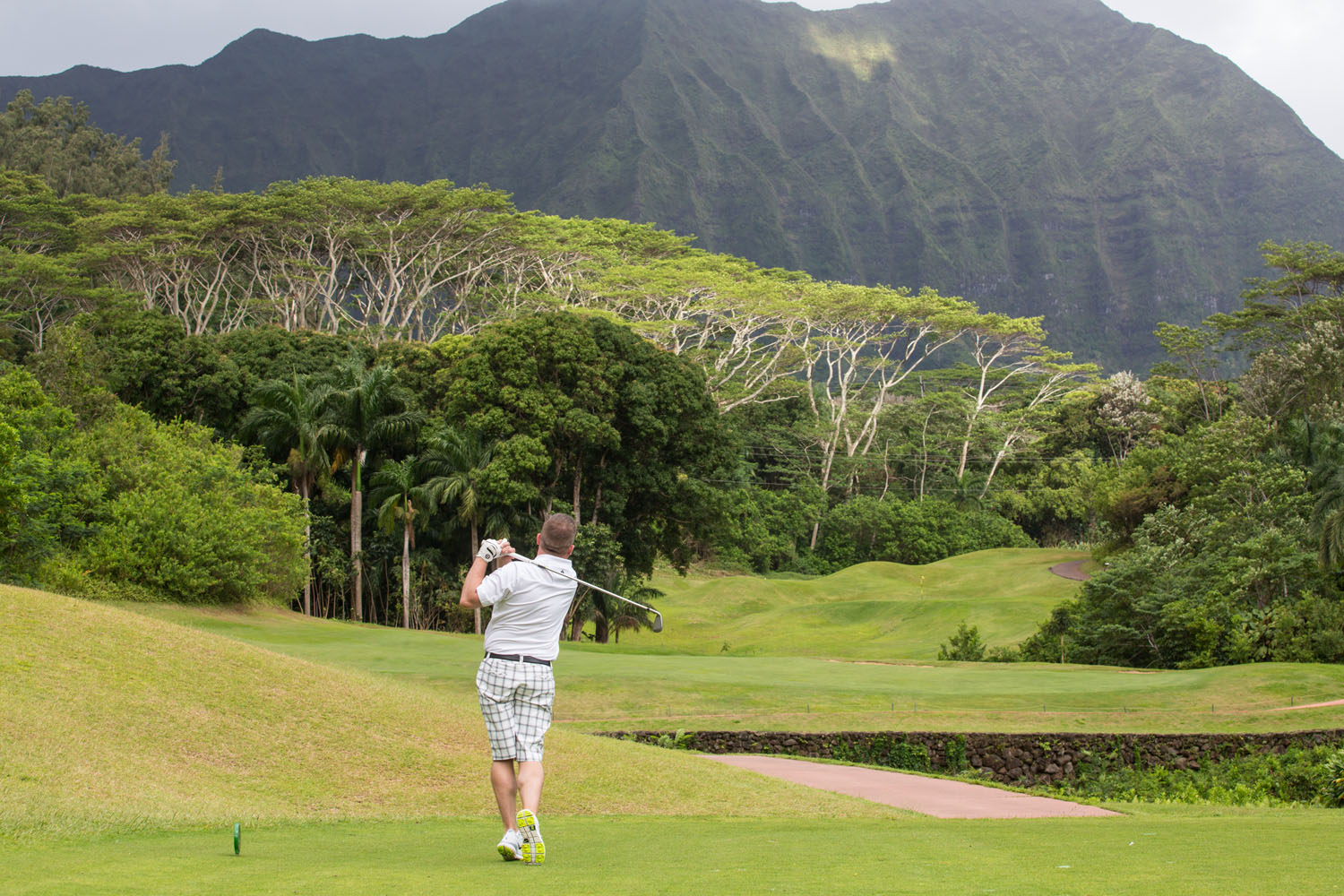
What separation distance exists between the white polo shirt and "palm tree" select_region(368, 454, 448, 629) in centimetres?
3182

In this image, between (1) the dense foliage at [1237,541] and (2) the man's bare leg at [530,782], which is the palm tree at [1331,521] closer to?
(1) the dense foliage at [1237,541]

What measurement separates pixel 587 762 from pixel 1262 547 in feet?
78.9

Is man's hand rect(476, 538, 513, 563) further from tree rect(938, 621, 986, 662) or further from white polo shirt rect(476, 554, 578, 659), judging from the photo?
tree rect(938, 621, 986, 662)

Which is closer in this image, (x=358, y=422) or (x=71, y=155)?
(x=358, y=422)

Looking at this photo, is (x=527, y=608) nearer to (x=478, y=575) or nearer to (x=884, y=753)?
(x=478, y=575)

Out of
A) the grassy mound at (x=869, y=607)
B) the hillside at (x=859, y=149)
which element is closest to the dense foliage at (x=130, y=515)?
the grassy mound at (x=869, y=607)

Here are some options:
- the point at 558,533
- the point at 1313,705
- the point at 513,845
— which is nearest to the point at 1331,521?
the point at 1313,705

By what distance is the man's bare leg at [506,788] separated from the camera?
6.93 meters

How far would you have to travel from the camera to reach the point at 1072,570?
2146 inches

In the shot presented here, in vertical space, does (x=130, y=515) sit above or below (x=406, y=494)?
below

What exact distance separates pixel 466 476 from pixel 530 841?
106 ft

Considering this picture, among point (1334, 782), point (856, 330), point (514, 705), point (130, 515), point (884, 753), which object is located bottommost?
point (884, 753)

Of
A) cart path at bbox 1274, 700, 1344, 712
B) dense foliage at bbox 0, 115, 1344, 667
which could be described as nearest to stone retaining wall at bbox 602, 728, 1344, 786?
cart path at bbox 1274, 700, 1344, 712

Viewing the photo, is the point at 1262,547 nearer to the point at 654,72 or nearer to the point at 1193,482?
the point at 1193,482
